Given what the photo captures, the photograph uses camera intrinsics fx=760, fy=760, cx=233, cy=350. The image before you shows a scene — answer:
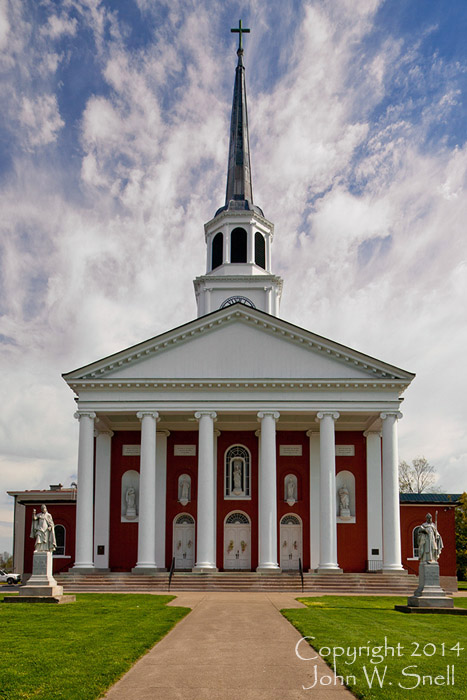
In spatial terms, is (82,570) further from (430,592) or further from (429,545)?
(430,592)

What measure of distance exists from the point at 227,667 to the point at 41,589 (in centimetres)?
1338

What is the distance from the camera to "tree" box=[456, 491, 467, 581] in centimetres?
5538

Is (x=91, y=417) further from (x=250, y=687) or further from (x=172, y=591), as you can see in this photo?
(x=250, y=687)

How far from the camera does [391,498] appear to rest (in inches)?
1406

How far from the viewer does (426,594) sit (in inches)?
841

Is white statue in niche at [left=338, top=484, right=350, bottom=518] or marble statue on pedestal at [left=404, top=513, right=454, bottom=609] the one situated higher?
white statue in niche at [left=338, top=484, right=350, bottom=518]

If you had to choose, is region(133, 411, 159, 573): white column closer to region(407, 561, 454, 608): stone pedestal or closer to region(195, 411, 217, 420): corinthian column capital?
region(195, 411, 217, 420): corinthian column capital

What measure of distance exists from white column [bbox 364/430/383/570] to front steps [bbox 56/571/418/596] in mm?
4810

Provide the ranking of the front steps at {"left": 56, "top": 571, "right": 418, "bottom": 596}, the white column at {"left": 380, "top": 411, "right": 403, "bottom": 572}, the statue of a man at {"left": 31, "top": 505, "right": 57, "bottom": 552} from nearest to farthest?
the statue of a man at {"left": 31, "top": 505, "right": 57, "bottom": 552} < the front steps at {"left": 56, "top": 571, "right": 418, "bottom": 596} < the white column at {"left": 380, "top": 411, "right": 403, "bottom": 572}

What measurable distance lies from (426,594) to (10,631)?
11.7m

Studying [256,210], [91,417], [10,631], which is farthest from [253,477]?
[10,631]

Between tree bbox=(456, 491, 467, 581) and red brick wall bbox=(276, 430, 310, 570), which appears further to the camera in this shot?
tree bbox=(456, 491, 467, 581)

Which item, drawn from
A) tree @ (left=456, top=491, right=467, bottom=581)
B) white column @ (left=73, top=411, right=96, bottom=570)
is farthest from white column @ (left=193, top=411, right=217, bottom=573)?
tree @ (left=456, top=491, right=467, bottom=581)

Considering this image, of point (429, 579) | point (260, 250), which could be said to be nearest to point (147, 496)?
point (429, 579)
